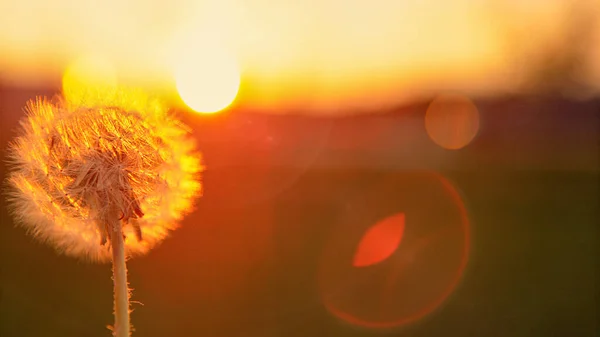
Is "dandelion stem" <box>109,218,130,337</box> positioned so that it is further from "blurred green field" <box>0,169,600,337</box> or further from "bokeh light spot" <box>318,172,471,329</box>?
"bokeh light spot" <box>318,172,471,329</box>

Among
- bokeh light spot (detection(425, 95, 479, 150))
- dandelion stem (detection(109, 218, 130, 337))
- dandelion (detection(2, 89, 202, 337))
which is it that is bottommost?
dandelion stem (detection(109, 218, 130, 337))

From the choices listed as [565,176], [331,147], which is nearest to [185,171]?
[331,147]

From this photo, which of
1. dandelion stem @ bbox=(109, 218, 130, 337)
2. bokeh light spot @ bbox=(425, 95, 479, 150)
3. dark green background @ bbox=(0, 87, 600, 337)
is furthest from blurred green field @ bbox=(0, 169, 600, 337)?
bokeh light spot @ bbox=(425, 95, 479, 150)

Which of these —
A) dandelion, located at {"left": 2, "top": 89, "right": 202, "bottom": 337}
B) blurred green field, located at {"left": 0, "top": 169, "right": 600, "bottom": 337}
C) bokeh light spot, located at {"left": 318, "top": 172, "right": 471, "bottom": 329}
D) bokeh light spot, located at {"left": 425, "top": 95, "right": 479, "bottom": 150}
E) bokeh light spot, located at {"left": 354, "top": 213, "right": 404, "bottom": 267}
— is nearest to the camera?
dandelion, located at {"left": 2, "top": 89, "right": 202, "bottom": 337}

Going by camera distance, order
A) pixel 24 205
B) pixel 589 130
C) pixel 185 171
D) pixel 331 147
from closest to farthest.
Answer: pixel 24 205 < pixel 185 171 < pixel 331 147 < pixel 589 130

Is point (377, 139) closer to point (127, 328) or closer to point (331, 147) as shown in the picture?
point (331, 147)

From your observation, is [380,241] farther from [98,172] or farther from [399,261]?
[98,172]
